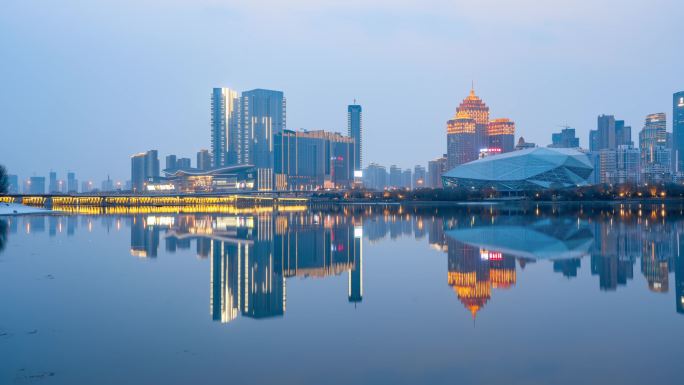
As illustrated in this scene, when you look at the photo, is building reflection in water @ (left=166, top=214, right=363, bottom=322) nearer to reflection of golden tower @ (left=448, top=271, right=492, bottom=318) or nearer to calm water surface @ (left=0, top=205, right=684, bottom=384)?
calm water surface @ (left=0, top=205, right=684, bottom=384)

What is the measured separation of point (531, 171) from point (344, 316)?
13287 centimetres

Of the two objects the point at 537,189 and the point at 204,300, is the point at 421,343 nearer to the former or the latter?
the point at 204,300

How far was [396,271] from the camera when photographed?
22.4m

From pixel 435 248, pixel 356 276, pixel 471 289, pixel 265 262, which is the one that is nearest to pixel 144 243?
pixel 265 262

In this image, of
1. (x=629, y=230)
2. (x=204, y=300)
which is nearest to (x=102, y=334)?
(x=204, y=300)

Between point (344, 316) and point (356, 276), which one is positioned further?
point (356, 276)

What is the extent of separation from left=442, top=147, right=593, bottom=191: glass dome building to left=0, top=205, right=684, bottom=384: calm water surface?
369ft

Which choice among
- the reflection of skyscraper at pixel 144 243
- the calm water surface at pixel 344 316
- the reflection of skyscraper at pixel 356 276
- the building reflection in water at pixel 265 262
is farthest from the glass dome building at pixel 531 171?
the reflection of skyscraper at pixel 356 276

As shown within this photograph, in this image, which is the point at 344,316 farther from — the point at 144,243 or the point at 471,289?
the point at 144,243

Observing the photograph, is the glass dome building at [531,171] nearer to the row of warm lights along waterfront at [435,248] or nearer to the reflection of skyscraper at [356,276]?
the row of warm lights along waterfront at [435,248]

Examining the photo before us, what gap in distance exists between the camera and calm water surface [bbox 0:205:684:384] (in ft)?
33.0

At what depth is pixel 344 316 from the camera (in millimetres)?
14242

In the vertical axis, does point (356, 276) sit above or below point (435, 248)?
below

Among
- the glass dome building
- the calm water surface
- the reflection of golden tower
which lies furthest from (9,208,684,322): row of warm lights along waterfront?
the glass dome building
